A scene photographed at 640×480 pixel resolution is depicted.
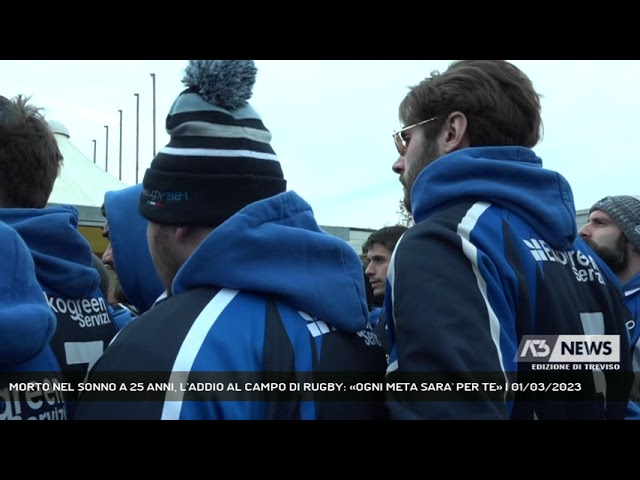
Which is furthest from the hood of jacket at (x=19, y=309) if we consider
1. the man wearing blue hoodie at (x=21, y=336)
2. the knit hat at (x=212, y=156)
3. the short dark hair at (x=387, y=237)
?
the short dark hair at (x=387, y=237)

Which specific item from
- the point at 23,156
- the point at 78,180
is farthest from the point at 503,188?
the point at 78,180

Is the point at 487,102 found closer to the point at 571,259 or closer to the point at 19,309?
the point at 571,259

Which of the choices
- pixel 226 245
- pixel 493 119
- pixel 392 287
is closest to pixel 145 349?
pixel 226 245

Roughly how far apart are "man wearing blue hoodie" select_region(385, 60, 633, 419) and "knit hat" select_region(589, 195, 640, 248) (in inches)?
74.2

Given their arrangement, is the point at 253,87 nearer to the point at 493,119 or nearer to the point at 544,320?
the point at 493,119

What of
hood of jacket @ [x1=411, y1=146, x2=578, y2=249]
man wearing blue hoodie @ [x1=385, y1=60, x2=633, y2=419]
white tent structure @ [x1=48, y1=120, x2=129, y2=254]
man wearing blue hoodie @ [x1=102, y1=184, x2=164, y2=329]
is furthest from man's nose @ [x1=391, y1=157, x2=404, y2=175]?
white tent structure @ [x1=48, y1=120, x2=129, y2=254]

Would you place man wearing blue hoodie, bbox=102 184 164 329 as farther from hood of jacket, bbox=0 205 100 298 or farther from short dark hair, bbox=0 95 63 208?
short dark hair, bbox=0 95 63 208

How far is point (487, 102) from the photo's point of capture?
1.99 metres

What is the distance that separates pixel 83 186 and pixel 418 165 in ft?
32.5

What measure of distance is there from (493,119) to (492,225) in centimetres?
35

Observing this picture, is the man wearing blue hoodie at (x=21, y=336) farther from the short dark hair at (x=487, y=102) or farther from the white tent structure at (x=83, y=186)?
the white tent structure at (x=83, y=186)

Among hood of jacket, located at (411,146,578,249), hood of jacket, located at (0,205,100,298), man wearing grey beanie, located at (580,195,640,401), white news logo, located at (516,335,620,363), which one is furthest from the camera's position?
man wearing grey beanie, located at (580,195,640,401)

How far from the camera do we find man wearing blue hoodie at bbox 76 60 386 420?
4.45 feet
